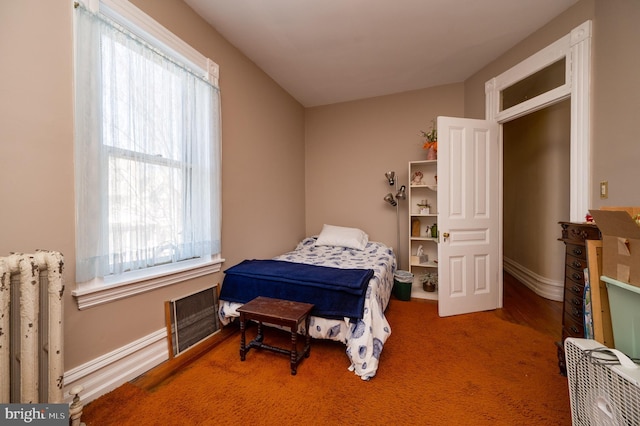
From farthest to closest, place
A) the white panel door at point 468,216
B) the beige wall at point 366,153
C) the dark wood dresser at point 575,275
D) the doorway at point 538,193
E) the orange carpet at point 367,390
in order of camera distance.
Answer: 1. the beige wall at point 366,153
2. the doorway at point 538,193
3. the white panel door at point 468,216
4. the dark wood dresser at point 575,275
5. the orange carpet at point 367,390

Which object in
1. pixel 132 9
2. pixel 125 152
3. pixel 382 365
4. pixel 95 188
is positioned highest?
pixel 132 9

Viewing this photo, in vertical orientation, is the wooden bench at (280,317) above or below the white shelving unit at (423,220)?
below

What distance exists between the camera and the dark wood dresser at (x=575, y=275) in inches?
59.4

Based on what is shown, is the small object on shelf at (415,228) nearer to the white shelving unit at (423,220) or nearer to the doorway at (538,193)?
the white shelving unit at (423,220)

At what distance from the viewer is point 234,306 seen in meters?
2.17

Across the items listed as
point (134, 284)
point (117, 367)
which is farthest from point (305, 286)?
point (117, 367)

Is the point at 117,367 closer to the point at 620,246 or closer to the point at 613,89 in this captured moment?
the point at 620,246

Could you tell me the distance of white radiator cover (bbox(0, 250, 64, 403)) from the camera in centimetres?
98

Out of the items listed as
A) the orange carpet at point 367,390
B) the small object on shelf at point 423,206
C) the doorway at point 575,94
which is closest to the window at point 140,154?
the orange carpet at point 367,390

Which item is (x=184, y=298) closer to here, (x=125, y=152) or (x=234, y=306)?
(x=234, y=306)

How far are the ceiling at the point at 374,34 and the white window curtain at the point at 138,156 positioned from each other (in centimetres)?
69

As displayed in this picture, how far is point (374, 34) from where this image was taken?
2.34 m

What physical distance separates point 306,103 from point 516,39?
2.70 m

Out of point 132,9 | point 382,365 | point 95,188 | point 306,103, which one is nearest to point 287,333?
point 382,365
